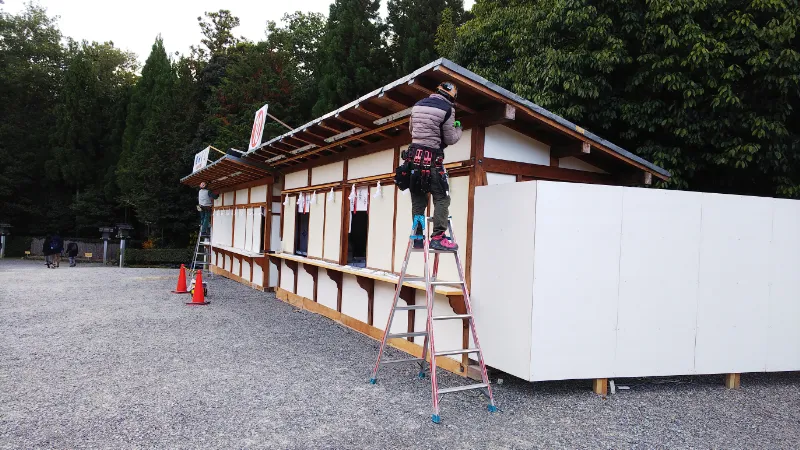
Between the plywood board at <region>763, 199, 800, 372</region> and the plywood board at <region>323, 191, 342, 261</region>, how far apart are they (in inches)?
233

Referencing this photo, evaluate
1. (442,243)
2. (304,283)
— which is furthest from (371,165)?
(304,283)

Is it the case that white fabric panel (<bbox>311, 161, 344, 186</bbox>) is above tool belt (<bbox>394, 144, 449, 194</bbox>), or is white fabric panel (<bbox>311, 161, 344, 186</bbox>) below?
above

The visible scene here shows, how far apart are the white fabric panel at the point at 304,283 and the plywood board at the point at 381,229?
8.67 ft

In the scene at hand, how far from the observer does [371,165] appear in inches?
309

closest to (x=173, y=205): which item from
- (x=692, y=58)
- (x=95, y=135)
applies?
(x=95, y=135)

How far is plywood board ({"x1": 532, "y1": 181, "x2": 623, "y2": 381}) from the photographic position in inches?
188

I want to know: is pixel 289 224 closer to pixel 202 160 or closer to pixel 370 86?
pixel 202 160

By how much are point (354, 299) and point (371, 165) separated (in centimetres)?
217

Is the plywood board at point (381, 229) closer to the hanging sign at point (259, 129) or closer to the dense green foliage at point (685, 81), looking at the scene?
the dense green foliage at point (685, 81)

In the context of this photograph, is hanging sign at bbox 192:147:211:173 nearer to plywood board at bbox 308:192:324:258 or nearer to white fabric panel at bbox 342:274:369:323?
plywood board at bbox 308:192:324:258

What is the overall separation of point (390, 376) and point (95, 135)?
112 ft

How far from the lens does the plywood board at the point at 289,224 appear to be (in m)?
11.2

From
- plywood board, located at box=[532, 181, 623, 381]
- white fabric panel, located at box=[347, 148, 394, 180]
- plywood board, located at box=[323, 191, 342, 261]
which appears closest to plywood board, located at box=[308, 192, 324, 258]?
plywood board, located at box=[323, 191, 342, 261]

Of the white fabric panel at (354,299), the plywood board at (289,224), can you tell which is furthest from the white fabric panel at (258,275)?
the white fabric panel at (354,299)
